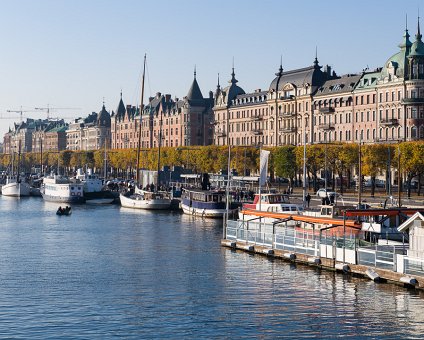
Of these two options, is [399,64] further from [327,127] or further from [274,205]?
[274,205]

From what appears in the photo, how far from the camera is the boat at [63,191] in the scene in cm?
12756

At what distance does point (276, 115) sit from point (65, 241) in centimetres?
9973

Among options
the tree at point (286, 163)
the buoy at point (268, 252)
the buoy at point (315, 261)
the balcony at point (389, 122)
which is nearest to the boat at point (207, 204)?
the tree at point (286, 163)

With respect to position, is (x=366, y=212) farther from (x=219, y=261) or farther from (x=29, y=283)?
(x=29, y=283)

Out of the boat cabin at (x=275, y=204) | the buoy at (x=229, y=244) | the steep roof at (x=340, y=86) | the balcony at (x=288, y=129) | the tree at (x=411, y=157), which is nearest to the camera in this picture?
the buoy at (x=229, y=244)

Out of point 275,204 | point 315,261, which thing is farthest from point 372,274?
point 275,204

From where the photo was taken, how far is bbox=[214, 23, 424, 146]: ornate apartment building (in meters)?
128

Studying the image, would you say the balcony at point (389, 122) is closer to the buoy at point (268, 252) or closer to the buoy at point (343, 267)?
the buoy at point (268, 252)

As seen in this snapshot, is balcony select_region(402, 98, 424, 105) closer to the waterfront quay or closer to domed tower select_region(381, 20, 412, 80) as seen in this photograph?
domed tower select_region(381, 20, 412, 80)

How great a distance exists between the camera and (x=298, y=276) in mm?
50031

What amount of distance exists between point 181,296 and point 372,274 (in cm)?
1056

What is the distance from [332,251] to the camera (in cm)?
5206

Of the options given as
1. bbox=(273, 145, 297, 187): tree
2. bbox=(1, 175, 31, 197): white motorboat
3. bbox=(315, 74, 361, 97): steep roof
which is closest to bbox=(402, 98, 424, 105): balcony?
bbox=(315, 74, 361, 97): steep roof

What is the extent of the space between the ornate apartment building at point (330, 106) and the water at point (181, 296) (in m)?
50.0
